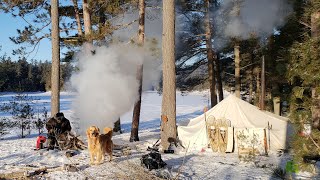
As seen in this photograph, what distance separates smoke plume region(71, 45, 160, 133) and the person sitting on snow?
8.62ft

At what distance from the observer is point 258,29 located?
1786 centimetres

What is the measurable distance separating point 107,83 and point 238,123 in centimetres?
513

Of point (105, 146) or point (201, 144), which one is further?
point (201, 144)

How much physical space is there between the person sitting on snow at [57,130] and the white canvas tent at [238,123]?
12.8ft

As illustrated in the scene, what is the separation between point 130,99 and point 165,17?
4581 millimetres

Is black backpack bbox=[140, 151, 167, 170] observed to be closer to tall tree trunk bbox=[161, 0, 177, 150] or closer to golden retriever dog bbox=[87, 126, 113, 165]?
golden retriever dog bbox=[87, 126, 113, 165]

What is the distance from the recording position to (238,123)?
12094 mm

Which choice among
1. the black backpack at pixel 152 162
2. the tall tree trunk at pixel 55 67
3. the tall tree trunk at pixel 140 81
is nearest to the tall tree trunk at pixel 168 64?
the tall tree trunk at pixel 140 81

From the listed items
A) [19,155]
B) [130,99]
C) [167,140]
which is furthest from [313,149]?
[130,99]

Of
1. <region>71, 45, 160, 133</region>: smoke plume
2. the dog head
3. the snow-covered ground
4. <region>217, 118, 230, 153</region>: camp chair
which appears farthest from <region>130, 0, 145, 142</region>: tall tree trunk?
the dog head

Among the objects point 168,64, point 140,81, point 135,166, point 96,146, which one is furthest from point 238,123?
point 135,166

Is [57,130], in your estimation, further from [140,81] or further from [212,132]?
[212,132]

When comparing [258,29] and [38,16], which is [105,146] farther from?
[258,29]

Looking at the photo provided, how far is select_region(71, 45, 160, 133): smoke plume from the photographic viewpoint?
13.7m
